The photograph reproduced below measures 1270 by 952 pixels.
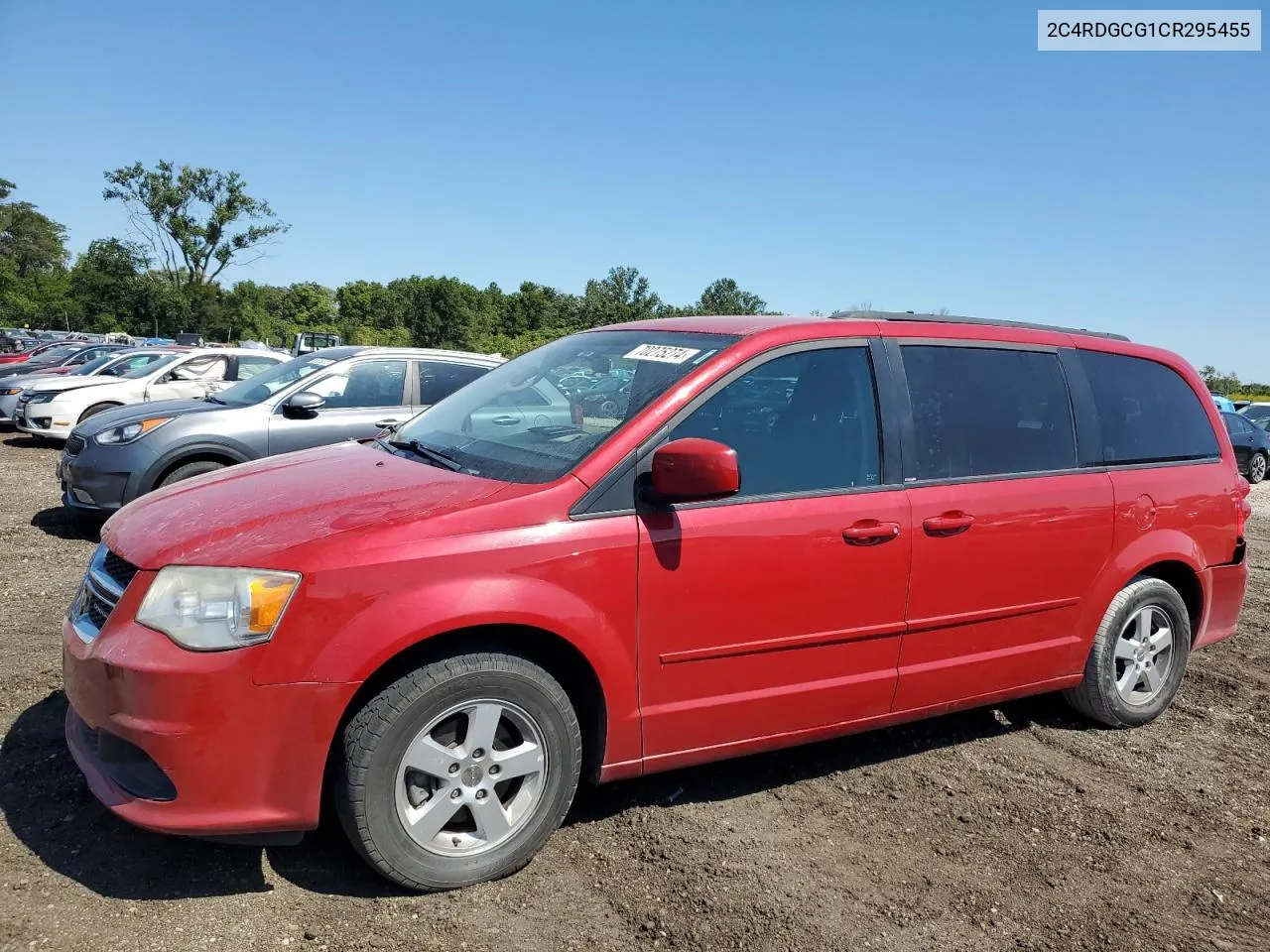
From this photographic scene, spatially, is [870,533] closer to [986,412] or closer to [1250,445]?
[986,412]

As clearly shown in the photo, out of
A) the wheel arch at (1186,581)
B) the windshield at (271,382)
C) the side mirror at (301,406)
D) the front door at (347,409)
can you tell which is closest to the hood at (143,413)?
the windshield at (271,382)

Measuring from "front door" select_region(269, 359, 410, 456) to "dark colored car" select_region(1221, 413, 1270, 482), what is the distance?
17056 mm

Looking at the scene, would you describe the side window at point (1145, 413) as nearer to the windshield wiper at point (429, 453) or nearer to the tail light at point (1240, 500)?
the tail light at point (1240, 500)

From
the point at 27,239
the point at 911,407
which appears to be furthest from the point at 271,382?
the point at 27,239

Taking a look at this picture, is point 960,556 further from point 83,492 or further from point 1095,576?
point 83,492

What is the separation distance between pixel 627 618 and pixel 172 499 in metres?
1.67

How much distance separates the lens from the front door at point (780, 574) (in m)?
2.98

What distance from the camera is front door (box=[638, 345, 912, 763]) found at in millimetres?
2980

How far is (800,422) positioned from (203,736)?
86.7 inches

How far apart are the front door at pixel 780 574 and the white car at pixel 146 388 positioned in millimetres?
11087

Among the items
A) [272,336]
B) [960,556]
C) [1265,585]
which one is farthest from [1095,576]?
[272,336]

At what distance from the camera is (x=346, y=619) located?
2521 millimetres

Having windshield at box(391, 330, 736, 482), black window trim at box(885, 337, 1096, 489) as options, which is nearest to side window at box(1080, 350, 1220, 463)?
black window trim at box(885, 337, 1096, 489)

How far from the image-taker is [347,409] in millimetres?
7676
